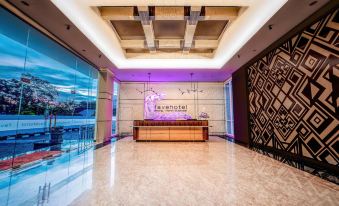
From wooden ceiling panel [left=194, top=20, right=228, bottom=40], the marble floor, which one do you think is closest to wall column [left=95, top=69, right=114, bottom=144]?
the marble floor

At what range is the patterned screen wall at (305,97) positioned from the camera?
3215 mm

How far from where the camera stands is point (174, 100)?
10.7m

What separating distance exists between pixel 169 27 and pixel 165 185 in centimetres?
480

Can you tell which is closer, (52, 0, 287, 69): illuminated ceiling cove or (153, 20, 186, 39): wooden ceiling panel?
(52, 0, 287, 69): illuminated ceiling cove

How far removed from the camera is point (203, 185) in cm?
258

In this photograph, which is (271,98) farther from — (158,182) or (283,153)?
(158,182)

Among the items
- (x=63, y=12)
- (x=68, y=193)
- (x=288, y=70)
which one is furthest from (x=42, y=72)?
(x=288, y=70)

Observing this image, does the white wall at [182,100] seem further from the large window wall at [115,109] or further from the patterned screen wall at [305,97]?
the patterned screen wall at [305,97]

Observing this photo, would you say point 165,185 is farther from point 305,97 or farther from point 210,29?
point 210,29

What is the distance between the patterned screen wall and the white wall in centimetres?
501

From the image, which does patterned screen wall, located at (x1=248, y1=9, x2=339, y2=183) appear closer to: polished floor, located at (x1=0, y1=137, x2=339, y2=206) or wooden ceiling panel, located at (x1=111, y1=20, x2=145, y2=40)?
polished floor, located at (x1=0, y1=137, x2=339, y2=206)

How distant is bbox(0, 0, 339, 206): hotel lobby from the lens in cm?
243

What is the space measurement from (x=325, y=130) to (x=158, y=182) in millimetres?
3751

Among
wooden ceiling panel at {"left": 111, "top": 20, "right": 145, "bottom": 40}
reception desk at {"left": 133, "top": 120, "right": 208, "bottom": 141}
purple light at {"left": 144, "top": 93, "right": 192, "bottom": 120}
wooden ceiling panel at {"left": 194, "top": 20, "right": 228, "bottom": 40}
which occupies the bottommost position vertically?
reception desk at {"left": 133, "top": 120, "right": 208, "bottom": 141}
